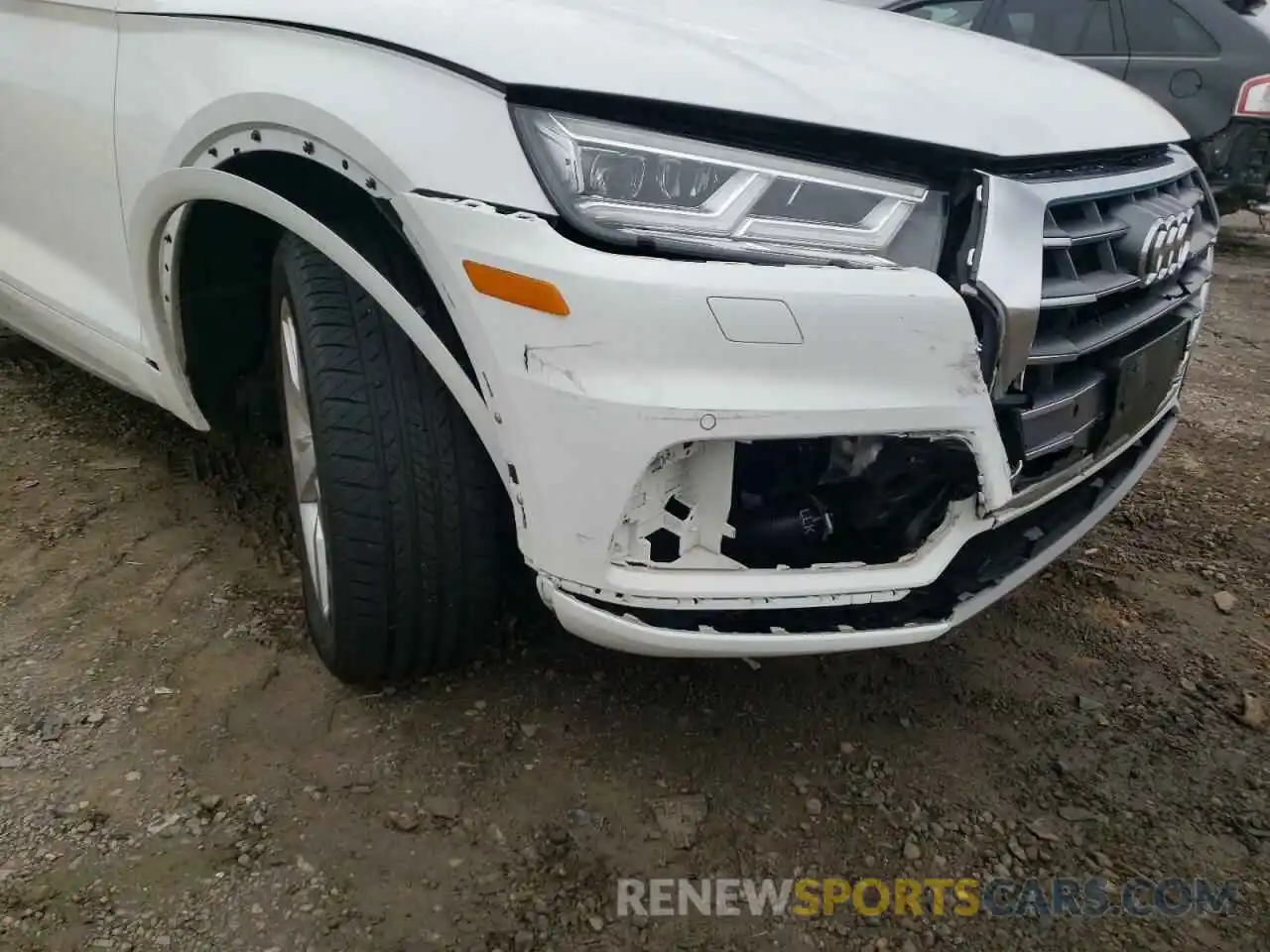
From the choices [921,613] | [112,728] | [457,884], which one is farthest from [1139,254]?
[112,728]

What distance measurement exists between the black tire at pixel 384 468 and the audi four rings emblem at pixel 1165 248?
1179 millimetres

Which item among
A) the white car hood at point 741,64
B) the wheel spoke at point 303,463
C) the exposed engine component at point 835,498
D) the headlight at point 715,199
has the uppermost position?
the white car hood at point 741,64

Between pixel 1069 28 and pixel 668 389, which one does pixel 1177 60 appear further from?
pixel 668 389

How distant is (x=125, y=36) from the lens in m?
1.98

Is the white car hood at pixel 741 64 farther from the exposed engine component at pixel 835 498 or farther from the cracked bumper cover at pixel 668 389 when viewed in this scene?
the exposed engine component at pixel 835 498

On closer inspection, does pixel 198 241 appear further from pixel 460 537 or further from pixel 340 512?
pixel 460 537

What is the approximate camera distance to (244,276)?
2.16 m

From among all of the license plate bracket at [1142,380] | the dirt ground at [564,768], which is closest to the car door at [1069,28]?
the dirt ground at [564,768]

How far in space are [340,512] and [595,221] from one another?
72 centimetres

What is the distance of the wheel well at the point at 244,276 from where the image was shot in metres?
1.66

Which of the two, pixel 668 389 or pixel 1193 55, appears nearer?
pixel 668 389

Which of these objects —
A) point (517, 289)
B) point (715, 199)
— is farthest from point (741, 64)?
point (517, 289)

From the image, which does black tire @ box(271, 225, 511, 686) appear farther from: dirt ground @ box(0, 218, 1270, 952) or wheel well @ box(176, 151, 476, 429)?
dirt ground @ box(0, 218, 1270, 952)

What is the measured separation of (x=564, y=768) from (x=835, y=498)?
0.73m
